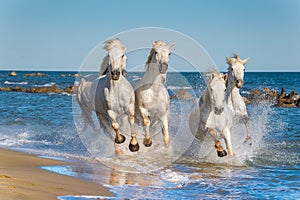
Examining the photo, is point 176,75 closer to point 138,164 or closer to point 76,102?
point 138,164

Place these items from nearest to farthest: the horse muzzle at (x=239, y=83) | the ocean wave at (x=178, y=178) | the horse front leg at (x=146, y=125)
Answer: the ocean wave at (x=178, y=178) < the horse front leg at (x=146, y=125) < the horse muzzle at (x=239, y=83)

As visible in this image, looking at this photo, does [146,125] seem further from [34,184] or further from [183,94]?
[34,184]

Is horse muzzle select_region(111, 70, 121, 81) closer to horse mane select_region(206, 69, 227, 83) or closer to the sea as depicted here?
the sea

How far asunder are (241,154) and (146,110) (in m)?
2.36

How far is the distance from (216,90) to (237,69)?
4.14 feet

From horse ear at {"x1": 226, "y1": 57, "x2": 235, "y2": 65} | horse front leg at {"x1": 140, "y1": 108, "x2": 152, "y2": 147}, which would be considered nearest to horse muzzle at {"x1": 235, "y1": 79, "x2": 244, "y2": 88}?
horse ear at {"x1": 226, "y1": 57, "x2": 235, "y2": 65}

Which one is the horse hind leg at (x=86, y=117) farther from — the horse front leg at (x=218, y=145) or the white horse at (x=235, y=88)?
the horse front leg at (x=218, y=145)


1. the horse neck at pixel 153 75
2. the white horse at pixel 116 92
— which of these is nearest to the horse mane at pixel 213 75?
the horse neck at pixel 153 75

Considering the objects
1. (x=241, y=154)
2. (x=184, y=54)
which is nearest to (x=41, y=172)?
(x=184, y=54)

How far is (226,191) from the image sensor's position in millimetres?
6918

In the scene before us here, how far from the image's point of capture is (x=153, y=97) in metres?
9.24

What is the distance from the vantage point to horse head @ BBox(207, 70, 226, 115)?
29.0ft

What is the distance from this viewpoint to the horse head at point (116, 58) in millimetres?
8688

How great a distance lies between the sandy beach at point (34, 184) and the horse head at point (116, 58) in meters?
1.95
